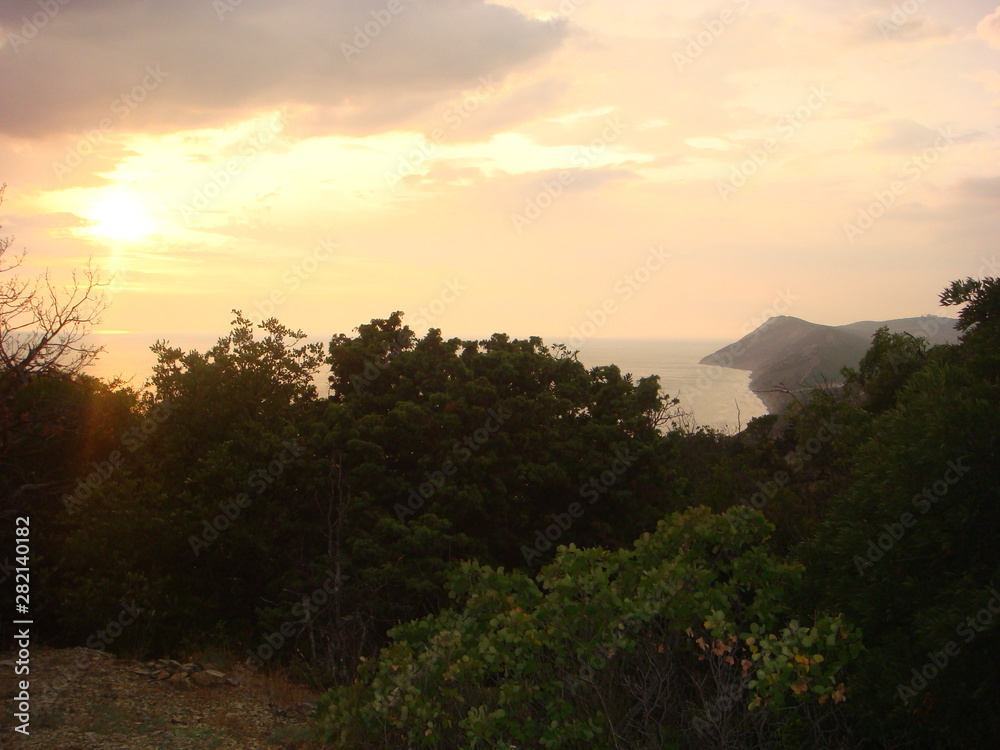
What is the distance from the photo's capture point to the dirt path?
7588 mm

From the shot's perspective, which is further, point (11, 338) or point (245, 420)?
point (245, 420)

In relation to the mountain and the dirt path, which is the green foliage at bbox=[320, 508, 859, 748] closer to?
the dirt path

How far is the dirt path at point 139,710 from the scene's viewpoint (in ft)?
24.9

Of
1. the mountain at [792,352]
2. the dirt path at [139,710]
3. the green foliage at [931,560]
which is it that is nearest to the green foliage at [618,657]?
the green foliage at [931,560]

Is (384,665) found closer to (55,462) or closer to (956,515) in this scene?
(956,515)

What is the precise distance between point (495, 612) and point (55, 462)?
420 inches

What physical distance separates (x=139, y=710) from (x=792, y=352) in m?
67.0

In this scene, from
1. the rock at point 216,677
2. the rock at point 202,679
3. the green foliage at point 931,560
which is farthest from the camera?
the rock at point 216,677

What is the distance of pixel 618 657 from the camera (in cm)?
615

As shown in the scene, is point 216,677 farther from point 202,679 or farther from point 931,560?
point 931,560

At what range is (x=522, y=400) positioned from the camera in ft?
55.7

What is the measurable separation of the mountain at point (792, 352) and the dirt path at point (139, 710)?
3425 centimetres

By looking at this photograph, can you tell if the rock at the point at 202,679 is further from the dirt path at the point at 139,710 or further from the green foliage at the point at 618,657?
the green foliage at the point at 618,657

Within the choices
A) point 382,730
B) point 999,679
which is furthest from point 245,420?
point 999,679
